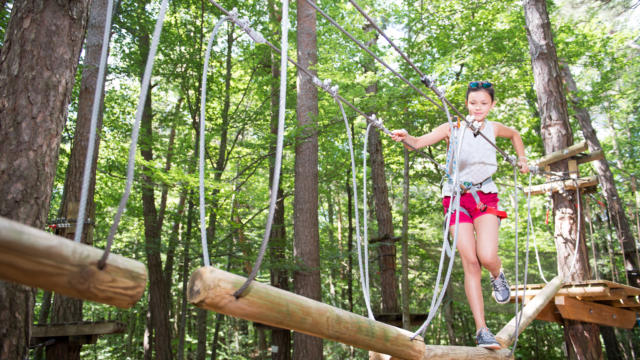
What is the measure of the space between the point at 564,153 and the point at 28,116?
4.16 meters

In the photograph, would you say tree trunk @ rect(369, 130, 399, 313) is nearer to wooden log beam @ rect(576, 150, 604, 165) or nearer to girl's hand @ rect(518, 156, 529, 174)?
wooden log beam @ rect(576, 150, 604, 165)

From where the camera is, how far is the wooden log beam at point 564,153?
4.02 m

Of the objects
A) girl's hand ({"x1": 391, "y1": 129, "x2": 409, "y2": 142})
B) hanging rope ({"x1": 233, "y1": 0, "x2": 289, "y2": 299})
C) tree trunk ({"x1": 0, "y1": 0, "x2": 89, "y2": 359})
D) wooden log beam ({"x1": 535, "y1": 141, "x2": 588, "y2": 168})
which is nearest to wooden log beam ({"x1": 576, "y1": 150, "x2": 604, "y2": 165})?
wooden log beam ({"x1": 535, "y1": 141, "x2": 588, "y2": 168})

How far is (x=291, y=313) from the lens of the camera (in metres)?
1.21

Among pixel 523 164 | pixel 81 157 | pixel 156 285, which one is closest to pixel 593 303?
pixel 523 164

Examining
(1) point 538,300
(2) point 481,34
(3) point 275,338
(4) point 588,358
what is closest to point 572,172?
(1) point 538,300

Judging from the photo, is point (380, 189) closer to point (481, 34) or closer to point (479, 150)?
point (481, 34)

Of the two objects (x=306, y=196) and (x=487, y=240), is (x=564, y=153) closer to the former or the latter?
(x=487, y=240)

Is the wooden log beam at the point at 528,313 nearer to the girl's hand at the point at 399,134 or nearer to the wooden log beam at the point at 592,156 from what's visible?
the wooden log beam at the point at 592,156

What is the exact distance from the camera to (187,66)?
→ 25.0 feet

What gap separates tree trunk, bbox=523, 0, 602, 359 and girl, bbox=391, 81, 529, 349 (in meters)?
2.03

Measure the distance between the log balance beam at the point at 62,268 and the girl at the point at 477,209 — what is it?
5.10 ft

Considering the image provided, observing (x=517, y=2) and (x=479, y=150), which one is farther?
(x=517, y=2)

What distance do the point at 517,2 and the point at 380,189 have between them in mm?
4425
